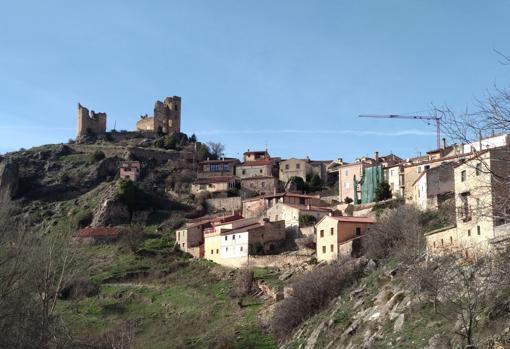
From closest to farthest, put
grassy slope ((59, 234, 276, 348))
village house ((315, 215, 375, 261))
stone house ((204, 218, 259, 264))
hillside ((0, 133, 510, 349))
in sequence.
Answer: hillside ((0, 133, 510, 349)) < grassy slope ((59, 234, 276, 348)) < village house ((315, 215, 375, 261)) < stone house ((204, 218, 259, 264))

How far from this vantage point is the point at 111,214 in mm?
89938

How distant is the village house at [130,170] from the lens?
105 metres

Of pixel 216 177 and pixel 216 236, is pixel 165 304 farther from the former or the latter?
pixel 216 177

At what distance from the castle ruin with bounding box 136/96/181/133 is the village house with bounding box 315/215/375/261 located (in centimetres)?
7811

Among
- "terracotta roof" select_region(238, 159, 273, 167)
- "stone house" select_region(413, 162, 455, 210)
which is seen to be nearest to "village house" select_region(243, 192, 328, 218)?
"terracotta roof" select_region(238, 159, 273, 167)

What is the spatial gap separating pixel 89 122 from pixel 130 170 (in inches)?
1324

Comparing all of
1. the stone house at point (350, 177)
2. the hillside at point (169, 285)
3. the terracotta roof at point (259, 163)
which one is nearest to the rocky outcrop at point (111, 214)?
the hillside at point (169, 285)

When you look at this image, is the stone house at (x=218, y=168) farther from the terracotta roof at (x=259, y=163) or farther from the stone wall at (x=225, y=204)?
the stone wall at (x=225, y=204)

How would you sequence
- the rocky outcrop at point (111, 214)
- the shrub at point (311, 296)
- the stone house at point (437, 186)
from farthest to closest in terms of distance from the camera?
1. the rocky outcrop at point (111, 214)
2. the stone house at point (437, 186)
3. the shrub at point (311, 296)

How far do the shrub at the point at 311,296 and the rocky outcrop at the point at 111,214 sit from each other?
44681mm

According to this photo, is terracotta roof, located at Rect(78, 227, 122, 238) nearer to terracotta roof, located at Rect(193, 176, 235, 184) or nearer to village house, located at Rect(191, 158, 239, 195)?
village house, located at Rect(191, 158, 239, 195)

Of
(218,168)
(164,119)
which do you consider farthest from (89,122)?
(218,168)

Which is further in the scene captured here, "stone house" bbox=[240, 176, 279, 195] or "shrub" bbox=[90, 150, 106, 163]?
"shrub" bbox=[90, 150, 106, 163]

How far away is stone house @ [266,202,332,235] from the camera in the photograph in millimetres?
69375
